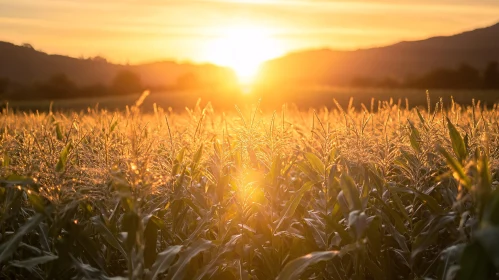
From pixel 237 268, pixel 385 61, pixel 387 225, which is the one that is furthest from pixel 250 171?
pixel 385 61

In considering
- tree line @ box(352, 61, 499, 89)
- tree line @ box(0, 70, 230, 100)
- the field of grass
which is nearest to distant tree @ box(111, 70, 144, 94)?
tree line @ box(0, 70, 230, 100)

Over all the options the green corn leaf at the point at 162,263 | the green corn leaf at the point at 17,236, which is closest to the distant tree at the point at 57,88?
the green corn leaf at the point at 17,236

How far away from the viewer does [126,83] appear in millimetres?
76625

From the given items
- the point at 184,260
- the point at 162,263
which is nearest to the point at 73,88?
the point at 184,260

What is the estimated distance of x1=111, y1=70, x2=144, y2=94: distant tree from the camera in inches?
2945

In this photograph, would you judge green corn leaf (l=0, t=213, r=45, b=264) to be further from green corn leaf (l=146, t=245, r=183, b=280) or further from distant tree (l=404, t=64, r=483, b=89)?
distant tree (l=404, t=64, r=483, b=89)

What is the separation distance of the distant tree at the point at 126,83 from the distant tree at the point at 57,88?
5553 millimetres

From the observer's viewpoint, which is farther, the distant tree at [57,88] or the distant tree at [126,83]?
the distant tree at [126,83]

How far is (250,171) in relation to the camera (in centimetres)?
367

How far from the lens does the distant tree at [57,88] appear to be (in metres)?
69.6

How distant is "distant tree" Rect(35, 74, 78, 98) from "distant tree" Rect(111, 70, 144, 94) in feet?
18.2

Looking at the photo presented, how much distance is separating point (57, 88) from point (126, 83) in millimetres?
9840

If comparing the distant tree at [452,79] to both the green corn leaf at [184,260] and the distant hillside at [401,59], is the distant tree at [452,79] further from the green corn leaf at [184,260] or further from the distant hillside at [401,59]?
the green corn leaf at [184,260]

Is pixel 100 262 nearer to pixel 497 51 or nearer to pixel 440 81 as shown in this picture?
pixel 440 81
